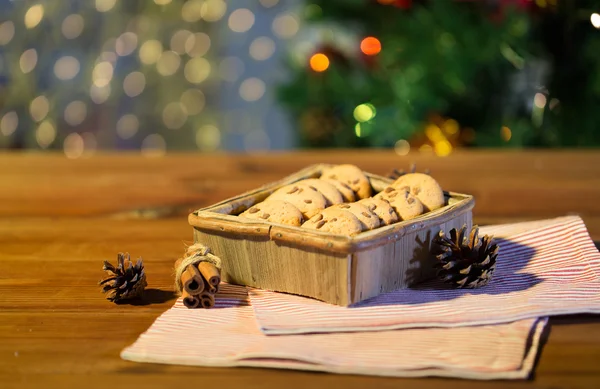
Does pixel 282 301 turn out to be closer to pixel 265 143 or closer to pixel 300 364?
pixel 300 364

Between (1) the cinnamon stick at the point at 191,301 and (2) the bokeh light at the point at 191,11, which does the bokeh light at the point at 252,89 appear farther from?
(1) the cinnamon stick at the point at 191,301

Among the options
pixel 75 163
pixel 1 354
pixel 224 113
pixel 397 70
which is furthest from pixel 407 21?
pixel 1 354

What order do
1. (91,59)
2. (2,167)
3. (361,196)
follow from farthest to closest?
(91,59), (2,167), (361,196)

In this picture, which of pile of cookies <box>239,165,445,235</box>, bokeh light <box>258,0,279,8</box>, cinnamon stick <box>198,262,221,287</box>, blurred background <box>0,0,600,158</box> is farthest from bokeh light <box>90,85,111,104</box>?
cinnamon stick <box>198,262,221,287</box>

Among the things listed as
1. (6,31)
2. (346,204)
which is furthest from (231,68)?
(346,204)

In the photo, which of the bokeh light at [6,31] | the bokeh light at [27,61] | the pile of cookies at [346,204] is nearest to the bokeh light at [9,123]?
the bokeh light at [27,61]

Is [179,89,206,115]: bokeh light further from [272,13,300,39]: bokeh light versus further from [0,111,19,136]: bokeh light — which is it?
[0,111,19,136]: bokeh light
